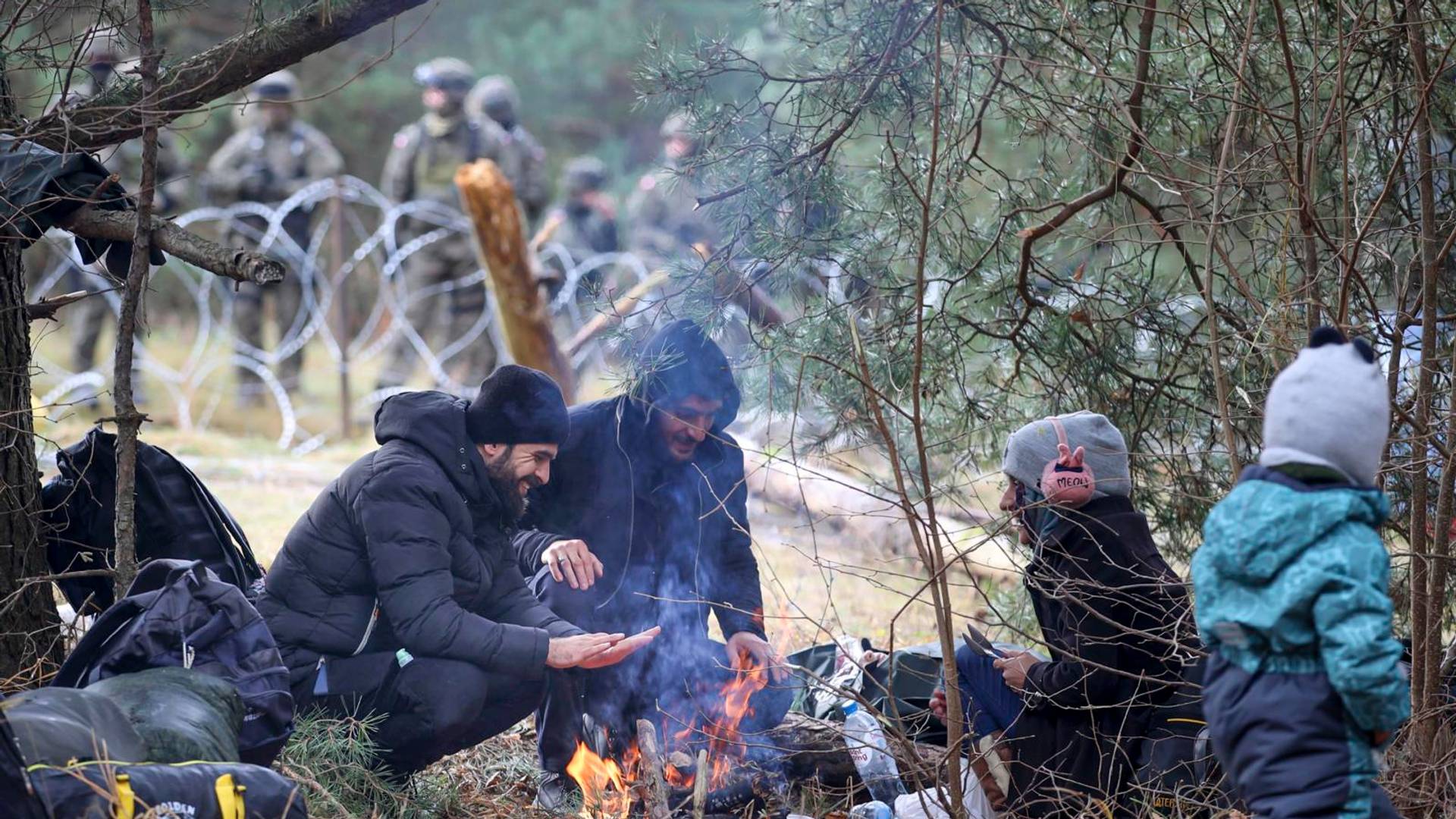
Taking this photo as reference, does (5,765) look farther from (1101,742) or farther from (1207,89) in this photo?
(1207,89)

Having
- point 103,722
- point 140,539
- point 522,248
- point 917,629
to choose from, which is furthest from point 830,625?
point 522,248

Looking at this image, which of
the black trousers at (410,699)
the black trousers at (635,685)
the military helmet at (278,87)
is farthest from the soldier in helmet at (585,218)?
the black trousers at (410,699)

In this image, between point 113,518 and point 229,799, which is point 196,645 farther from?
point 113,518

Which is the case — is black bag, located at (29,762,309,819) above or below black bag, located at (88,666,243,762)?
below

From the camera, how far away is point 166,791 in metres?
2.85

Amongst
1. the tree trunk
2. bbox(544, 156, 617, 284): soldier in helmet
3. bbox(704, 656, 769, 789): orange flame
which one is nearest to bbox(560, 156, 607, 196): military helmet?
bbox(544, 156, 617, 284): soldier in helmet

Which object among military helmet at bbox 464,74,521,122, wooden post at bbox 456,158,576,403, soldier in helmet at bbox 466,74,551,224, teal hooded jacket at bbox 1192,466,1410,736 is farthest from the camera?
military helmet at bbox 464,74,521,122

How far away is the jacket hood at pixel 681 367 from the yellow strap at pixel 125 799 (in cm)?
238

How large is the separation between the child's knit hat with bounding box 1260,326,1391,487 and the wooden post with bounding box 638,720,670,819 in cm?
234

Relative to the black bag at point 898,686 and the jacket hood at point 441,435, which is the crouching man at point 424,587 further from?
the black bag at point 898,686

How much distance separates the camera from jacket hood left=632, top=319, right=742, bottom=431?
4.82 metres

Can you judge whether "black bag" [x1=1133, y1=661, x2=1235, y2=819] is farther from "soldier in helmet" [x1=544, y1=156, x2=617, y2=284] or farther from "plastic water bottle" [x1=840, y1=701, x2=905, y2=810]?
"soldier in helmet" [x1=544, y1=156, x2=617, y2=284]

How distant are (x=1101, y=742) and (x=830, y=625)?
86.8 inches

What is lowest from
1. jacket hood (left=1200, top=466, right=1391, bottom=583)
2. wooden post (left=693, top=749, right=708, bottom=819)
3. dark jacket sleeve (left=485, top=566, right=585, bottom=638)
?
wooden post (left=693, top=749, right=708, bottom=819)
